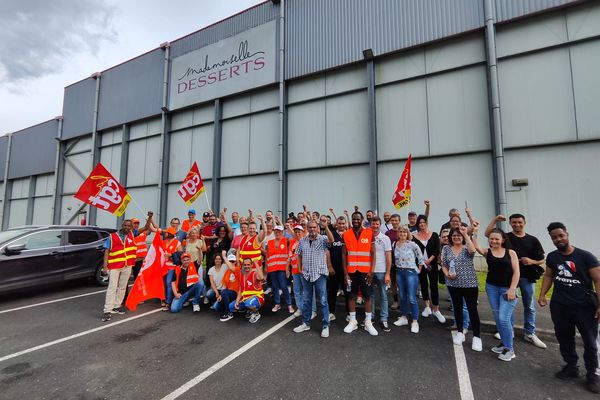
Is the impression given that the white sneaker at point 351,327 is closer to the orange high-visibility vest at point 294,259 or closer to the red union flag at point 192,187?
the orange high-visibility vest at point 294,259

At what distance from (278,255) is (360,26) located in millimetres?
10209

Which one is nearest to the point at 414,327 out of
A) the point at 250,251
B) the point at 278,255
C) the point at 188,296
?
the point at 278,255

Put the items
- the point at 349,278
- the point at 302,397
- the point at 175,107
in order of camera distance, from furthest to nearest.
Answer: the point at 175,107
the point at 349,278
the point at 302,397

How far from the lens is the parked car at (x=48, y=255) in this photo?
20.7 feet

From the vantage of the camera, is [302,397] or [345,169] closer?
[302,397]

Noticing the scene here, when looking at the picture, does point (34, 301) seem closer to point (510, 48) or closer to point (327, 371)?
point (327, 371)

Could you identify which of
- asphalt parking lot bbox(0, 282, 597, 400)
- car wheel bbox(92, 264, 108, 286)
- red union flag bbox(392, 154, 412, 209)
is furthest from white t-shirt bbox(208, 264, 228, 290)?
red union flag bbox(392, 154, 412, 209)

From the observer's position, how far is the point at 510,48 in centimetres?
915

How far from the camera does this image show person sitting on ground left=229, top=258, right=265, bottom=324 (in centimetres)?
524

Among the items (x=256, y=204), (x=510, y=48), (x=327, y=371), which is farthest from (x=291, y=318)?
(x=510, y=48)

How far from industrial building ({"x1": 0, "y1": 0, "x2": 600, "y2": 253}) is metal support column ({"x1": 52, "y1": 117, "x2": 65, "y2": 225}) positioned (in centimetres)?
434

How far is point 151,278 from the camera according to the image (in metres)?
6.16

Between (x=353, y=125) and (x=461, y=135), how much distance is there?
153 inches

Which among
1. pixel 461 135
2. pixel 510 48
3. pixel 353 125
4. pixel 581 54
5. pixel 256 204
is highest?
A: pixel 510 48
